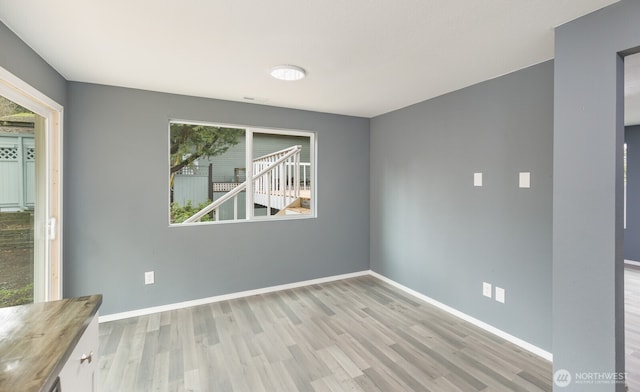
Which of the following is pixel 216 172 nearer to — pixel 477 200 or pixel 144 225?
pixel 144 225

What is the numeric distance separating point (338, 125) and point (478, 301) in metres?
2.67

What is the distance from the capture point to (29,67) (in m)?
2.01

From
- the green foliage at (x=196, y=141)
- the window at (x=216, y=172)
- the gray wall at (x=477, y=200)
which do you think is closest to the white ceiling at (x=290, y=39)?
the gray wall at (x=477, y=200)

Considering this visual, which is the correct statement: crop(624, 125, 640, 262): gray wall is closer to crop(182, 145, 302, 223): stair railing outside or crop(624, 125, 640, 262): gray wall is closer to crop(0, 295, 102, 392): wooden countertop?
crop(182, 145, 302, 223): stair railing outside

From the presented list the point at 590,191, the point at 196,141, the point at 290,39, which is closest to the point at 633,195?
the point at 590,191

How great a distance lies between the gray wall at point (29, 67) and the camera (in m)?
1.75

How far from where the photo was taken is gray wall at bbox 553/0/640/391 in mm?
1508

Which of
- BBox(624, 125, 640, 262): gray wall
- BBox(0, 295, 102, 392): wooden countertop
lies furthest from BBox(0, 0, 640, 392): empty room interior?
BBox(624, 125, 640, 262): gray wall

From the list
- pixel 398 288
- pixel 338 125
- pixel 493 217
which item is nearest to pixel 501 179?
pixel 493 217

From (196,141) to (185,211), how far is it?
2.68ft

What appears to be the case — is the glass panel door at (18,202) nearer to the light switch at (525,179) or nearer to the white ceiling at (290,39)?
the white ceiling at (290,39)

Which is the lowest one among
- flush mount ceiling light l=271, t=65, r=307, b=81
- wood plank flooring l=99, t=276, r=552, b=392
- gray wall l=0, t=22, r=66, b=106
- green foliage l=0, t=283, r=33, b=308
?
wood plank flooring l=99, t=276, r=552, b=392

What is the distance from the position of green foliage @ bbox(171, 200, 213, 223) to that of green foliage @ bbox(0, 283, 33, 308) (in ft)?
4.07

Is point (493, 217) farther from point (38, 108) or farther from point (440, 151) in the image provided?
point (38, 108)
